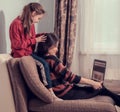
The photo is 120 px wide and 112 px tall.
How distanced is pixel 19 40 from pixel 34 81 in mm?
818

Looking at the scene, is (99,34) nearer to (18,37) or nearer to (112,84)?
(112,84)

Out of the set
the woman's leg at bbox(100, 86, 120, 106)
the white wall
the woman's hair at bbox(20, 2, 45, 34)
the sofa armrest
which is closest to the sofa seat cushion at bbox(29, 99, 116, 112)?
the sofa armrest

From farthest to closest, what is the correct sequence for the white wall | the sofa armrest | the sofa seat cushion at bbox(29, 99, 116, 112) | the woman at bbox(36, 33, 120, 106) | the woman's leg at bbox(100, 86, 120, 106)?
the white wall → the woman's leg at bbox(100, 86, 120, 106) → the woman at bbox(36, 33, 120, 106) → the sofa armrest → the sofa seat cushion at bbox(29, 99, 116, 112)

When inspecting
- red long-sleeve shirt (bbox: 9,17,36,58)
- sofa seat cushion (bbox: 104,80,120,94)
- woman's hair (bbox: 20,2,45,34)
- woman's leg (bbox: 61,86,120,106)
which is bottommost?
sofa seat cushion (bbox: 104,80,120,94)

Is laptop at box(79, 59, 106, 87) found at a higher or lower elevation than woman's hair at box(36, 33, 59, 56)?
lower

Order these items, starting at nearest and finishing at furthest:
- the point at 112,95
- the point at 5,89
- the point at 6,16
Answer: the point at 5,89 < the point at 112,95 < the point at 6,16

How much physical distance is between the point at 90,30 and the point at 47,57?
1.50 meters

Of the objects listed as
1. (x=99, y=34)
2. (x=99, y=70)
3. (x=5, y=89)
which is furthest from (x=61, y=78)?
(x=99, y=34)

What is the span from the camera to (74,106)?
80.9 inches

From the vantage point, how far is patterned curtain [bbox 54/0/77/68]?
11.6 ft

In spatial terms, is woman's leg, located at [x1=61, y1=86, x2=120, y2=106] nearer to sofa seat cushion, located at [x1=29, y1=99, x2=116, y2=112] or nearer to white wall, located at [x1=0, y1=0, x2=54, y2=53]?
sofa seat cushion, located at [x1=29, y1=99, x2=116, y2=112]

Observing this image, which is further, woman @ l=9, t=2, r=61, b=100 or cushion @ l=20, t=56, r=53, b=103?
woman @ l=9, t=2, r=61, b=100

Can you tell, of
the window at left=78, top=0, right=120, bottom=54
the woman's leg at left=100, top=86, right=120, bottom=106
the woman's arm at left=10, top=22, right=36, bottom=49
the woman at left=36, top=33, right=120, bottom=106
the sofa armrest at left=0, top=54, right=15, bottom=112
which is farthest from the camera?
the window at left=78, top=0, right=120, bottom=54

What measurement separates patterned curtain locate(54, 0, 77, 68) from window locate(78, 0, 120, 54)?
17cm
